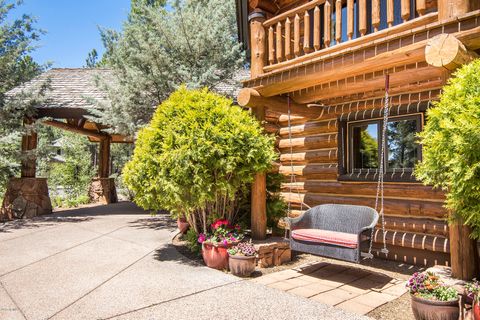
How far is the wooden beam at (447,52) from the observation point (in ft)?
10.8

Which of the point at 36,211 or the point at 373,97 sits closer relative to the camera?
the point at 373,97

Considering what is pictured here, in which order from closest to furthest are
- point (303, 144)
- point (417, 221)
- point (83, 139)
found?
point (417, 221), point (303, 144), point (83, 139)

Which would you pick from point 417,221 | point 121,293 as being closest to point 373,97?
point 417,221

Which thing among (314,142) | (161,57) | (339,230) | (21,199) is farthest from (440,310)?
(21,199)

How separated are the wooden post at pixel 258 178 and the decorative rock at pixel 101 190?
10.2 metres

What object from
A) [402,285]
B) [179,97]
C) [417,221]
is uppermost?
[179,97]

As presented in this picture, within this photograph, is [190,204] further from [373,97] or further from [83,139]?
[83,139]

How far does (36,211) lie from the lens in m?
9.73

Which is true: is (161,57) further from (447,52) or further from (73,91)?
(447,52)

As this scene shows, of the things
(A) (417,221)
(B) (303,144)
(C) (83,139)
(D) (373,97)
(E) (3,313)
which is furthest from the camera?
(C) (83,139)

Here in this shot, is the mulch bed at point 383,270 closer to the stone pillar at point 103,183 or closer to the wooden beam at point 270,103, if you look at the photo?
the wooden beam at point 270,103

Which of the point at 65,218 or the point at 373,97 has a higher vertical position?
the point at 373,97

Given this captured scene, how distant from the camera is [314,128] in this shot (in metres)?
6.81

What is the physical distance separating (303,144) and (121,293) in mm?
4627
